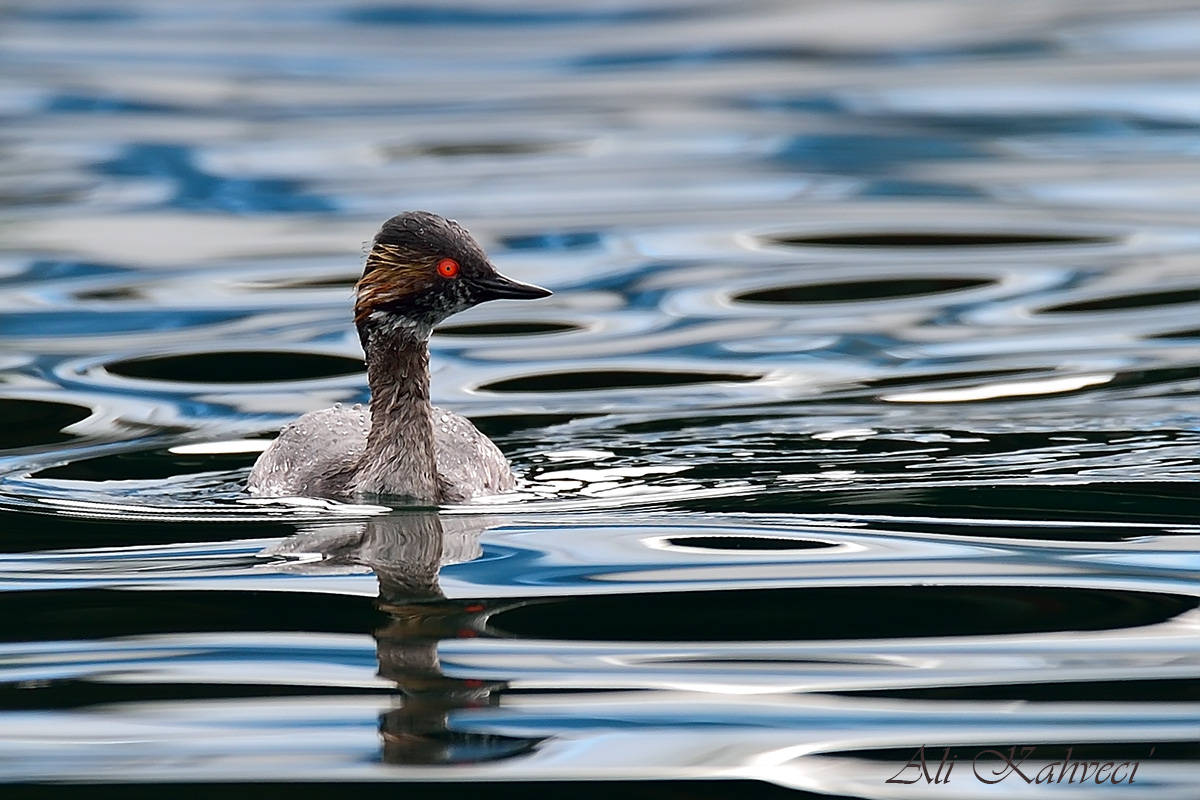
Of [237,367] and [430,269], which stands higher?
[430,269]

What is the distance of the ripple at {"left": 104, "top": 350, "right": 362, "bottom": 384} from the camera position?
39.3ft

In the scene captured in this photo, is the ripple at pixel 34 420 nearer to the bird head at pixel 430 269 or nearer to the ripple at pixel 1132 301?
the bird head at pixel 430 269

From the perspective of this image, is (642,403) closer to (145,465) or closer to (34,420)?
(145,465)

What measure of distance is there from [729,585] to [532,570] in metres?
0.73

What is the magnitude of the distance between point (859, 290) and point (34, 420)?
213 inches

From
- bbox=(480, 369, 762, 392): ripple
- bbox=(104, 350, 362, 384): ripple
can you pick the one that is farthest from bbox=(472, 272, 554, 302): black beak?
bbox=(104, 350, 362, 384): ripple

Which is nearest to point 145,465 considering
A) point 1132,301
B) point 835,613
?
point 835,613

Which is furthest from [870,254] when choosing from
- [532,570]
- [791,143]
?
[532,570]

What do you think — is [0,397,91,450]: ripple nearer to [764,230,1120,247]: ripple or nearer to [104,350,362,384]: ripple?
[104,350,362,384]: ripple

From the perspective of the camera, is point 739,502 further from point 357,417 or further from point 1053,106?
point 1053,106

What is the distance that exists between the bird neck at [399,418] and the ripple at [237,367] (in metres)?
2.85

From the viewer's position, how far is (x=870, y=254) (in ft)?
48.5

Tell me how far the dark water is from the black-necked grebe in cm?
32

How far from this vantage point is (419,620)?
687 centimetres
